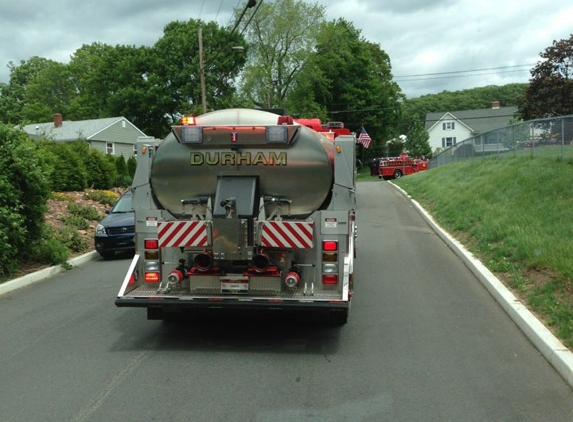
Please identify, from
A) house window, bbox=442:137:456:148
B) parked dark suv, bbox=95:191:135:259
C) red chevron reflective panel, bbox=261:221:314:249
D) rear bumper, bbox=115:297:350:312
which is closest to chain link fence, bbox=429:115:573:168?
parked dark suv, bbox=95:191:135:259

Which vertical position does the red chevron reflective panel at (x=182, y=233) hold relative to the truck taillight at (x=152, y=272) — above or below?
above

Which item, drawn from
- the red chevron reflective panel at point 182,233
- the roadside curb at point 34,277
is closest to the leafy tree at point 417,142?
the roadside curb at point 34,277

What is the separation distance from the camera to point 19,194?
463 inches

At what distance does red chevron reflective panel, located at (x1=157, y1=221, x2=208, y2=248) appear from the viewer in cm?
697

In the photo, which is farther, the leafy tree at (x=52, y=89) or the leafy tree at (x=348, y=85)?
the leafy tree at (x=52, y=89)

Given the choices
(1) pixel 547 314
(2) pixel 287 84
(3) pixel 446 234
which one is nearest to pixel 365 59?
(2) pixel 287 84

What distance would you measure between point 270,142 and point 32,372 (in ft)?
11.3

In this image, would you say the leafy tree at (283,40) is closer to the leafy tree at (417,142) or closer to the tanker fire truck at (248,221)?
the leafy tree at (417,142)

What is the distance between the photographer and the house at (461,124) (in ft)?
279

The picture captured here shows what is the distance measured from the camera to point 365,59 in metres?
64.4

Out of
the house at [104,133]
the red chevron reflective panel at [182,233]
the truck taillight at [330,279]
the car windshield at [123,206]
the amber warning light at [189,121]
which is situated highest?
the house at [104,133]

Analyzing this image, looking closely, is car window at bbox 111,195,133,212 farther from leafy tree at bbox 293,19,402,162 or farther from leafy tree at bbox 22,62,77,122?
leafy tree at bbox 22,62,77,122

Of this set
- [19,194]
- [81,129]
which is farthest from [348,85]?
[19,194]

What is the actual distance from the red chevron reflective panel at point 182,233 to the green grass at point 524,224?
161 inches
